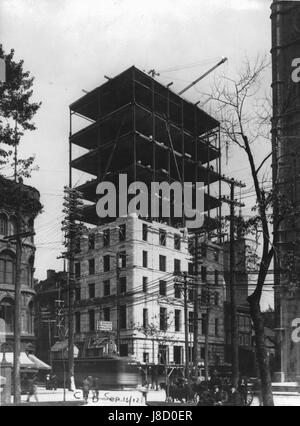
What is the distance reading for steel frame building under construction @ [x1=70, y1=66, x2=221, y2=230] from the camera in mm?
57250

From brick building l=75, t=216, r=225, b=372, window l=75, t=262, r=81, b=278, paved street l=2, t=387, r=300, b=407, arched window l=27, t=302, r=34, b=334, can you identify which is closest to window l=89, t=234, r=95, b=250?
brick building l=75, t=216, r=225, b=372

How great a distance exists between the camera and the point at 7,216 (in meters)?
46.9

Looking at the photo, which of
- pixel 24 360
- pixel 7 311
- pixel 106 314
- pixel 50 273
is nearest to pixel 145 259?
pixel 106 314

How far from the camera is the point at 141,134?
59.1m

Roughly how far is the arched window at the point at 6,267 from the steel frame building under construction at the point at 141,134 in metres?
11.4

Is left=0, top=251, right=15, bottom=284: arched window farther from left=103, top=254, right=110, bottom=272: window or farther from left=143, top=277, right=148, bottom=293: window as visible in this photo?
left=143, top=277, right=148, bottom=293: window

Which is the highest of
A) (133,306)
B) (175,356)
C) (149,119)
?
(149,119)

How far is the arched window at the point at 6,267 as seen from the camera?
47.4m

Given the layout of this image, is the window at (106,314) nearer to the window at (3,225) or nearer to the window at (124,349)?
the window at (124,349)

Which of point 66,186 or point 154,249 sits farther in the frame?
point 154,249
